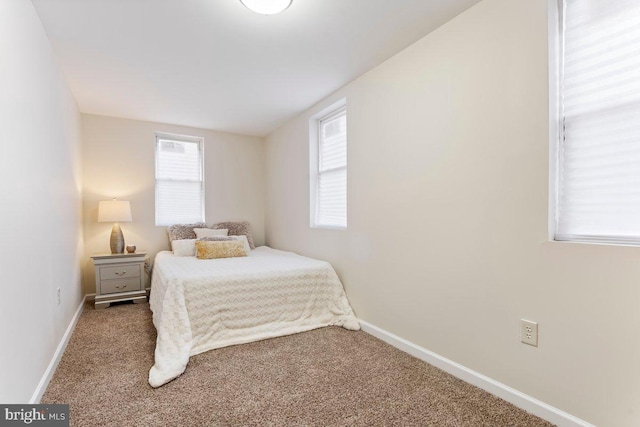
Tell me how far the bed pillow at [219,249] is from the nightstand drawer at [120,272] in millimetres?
838

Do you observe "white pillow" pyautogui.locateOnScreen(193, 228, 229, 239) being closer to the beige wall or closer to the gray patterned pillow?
the gray patterned pillow

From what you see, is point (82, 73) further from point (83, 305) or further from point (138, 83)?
point (83, 305)

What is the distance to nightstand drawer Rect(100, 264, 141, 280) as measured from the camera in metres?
3.53

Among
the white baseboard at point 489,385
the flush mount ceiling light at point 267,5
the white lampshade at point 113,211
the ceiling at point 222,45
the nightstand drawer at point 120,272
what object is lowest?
the white baseboard at point 489,385

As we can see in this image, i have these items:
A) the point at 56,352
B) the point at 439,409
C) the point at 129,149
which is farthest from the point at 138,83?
the point at 439,409

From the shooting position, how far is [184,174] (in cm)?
444

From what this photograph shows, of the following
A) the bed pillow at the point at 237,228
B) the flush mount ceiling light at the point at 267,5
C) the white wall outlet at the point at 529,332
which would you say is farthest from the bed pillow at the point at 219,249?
the white wall outlet at the point at 529,332

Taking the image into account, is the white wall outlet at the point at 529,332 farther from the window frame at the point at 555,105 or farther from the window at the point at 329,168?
the window at the point at 329,168

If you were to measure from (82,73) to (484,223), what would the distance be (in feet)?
11.0

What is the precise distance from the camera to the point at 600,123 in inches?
55.8

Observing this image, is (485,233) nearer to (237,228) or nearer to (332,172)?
(332,172)

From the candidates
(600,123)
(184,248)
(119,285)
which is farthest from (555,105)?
(119,285)

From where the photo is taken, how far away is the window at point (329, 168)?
3230 millimetres

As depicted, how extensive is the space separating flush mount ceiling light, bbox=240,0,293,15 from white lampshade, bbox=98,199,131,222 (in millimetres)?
2877
